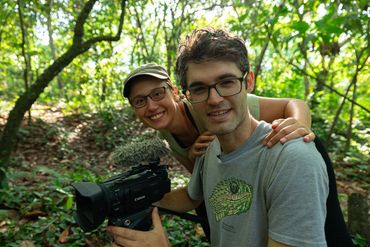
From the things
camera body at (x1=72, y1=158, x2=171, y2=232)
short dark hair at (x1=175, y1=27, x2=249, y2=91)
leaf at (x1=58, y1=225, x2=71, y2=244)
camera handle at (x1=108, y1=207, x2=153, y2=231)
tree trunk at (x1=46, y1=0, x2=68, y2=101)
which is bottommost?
leaf at (x1=58, y1=225, x2=71, y2=244)

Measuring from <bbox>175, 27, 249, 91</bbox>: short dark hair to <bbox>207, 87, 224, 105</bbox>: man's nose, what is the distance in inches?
5.4

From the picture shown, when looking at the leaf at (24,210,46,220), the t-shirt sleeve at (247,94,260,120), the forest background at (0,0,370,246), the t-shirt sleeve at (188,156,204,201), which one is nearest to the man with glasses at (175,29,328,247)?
the t-shirt sleeve at (188,156,204,201)

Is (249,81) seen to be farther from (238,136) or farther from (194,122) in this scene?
A: (194,122)

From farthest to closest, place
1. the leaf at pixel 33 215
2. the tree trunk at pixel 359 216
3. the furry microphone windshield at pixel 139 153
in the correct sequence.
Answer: the leaf at pixel 33 215 → the tree trunk at pixel 359 216 → the furry microphone windshield at pixel 139 153

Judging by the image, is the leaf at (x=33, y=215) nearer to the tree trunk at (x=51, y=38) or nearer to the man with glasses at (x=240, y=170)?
the man with glasses at (x=240, y=170)

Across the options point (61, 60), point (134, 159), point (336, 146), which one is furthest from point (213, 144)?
point (336, 146)

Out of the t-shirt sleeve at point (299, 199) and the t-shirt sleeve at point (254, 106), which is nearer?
the t-shirt sleeve at point (299, 199)

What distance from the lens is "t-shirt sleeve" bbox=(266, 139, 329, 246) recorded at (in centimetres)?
114

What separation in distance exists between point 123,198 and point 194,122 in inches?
35.7

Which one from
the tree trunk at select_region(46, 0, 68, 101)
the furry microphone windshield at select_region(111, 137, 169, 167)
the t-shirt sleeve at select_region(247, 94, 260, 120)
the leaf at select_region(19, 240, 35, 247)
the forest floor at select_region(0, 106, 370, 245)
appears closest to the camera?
the furry microphone windshield at select_region(111, 137, 169, 167)

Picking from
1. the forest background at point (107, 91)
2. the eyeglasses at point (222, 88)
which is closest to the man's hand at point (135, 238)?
the eyeglasses at point (222, 88)

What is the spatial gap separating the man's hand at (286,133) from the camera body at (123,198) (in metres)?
0.60

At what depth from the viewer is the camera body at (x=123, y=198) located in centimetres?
142

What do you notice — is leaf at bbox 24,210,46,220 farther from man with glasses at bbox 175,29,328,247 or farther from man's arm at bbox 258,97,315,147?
man's arm at bbox 258,97,315,147
